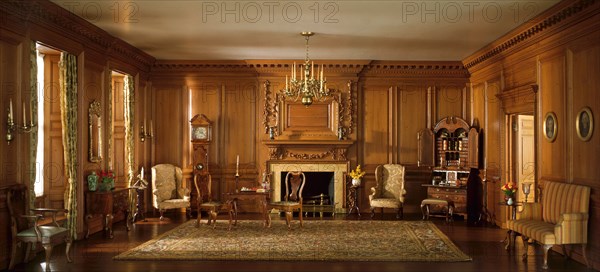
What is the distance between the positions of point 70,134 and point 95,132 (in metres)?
0.85

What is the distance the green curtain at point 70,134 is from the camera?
891 cm

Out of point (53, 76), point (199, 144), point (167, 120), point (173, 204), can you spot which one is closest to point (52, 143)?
point (53, 76)

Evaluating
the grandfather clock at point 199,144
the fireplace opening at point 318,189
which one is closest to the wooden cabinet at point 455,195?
the fireplace opening at point 318,189

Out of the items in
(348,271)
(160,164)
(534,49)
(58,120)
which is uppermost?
(534,49)

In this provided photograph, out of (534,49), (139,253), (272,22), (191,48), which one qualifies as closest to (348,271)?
(139,253)

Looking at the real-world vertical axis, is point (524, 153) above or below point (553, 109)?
below

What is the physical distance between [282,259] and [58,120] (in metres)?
5.77

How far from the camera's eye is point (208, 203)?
413 inches

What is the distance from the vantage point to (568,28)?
26.1 ft

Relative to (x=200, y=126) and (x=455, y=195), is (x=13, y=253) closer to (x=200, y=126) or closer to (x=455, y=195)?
(x=200, y=126)

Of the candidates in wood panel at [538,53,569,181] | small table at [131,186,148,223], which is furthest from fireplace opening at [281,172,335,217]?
wood panel at [538,53,569,181]

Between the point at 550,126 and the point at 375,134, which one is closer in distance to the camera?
the point at 550,126

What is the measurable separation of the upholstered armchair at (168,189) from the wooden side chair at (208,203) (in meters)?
0.39

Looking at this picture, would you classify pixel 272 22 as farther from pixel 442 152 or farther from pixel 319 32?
pixel 442 152
